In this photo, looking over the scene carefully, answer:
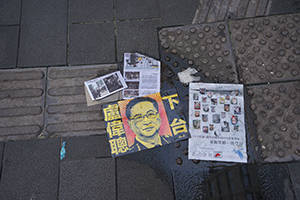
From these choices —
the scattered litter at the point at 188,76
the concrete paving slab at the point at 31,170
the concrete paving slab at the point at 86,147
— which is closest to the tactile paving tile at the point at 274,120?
the scattered litter at the point at 188,76

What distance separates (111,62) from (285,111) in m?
1.61

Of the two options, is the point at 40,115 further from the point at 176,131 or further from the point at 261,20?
the point at 261,20

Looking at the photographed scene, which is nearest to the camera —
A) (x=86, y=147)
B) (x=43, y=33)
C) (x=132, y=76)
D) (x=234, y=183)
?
(x=234, y=183)

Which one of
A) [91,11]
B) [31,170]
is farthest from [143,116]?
[91,11]

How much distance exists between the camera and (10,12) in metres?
1.87

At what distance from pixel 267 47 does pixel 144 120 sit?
1.33 meters

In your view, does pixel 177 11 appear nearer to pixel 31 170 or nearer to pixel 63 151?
pixel 63 151

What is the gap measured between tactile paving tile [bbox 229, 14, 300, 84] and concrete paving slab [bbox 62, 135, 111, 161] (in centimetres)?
137

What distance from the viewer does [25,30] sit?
1831mm

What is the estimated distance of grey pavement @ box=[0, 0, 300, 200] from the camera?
1.55 meters

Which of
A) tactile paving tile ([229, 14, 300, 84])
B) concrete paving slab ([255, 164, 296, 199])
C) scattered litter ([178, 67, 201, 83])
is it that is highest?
tactile paving tile ([229, 14, 300, 84])

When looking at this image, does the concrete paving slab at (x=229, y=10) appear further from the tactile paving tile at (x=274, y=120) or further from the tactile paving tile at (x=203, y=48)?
the tactile paving tile at (x=274, y=120)

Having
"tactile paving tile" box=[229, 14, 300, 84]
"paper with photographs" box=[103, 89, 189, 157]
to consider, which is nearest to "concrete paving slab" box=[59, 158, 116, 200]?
"paper with photographs" box=[103, 89, 189, 157]

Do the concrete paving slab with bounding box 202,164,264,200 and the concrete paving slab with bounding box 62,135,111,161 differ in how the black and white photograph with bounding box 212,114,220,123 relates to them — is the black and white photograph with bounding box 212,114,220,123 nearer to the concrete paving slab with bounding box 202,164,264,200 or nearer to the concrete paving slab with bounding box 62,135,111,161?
the concrete paving slab with bounding box 202,164,264,200
